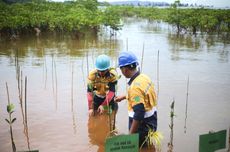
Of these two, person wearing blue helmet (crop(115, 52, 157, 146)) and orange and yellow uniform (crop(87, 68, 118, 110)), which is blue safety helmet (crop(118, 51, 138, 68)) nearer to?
person wearing blue helmet (crop(115, 52, 157, 146))

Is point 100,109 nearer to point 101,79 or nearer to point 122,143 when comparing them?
point 101,79

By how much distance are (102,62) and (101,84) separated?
64 cm

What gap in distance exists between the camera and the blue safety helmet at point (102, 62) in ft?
14.5

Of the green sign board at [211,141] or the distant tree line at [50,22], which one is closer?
the green sign board at [211,141]

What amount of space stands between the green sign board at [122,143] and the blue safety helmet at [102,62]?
7.25ft

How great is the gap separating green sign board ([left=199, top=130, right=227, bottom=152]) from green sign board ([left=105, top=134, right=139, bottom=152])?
1.77 feet

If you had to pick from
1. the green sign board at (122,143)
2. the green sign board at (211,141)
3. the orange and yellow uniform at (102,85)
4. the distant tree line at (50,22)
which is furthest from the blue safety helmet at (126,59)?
the distant tree line at (50,22)

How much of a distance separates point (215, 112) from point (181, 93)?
133 cm

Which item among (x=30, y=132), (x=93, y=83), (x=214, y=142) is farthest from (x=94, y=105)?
(x=214, y=142)

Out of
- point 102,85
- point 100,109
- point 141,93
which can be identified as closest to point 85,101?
point 100,109

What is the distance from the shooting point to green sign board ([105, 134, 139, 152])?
2.26 metres

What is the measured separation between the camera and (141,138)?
3.57 metres

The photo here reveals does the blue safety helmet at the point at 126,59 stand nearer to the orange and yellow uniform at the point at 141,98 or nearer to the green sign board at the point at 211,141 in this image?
the orange and yellow uniform at the point at 141,98

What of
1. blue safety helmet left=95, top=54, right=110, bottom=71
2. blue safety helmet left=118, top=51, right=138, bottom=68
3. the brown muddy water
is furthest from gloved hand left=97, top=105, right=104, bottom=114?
blue safety helmet left=118, top=51, right=138, bottom=68
